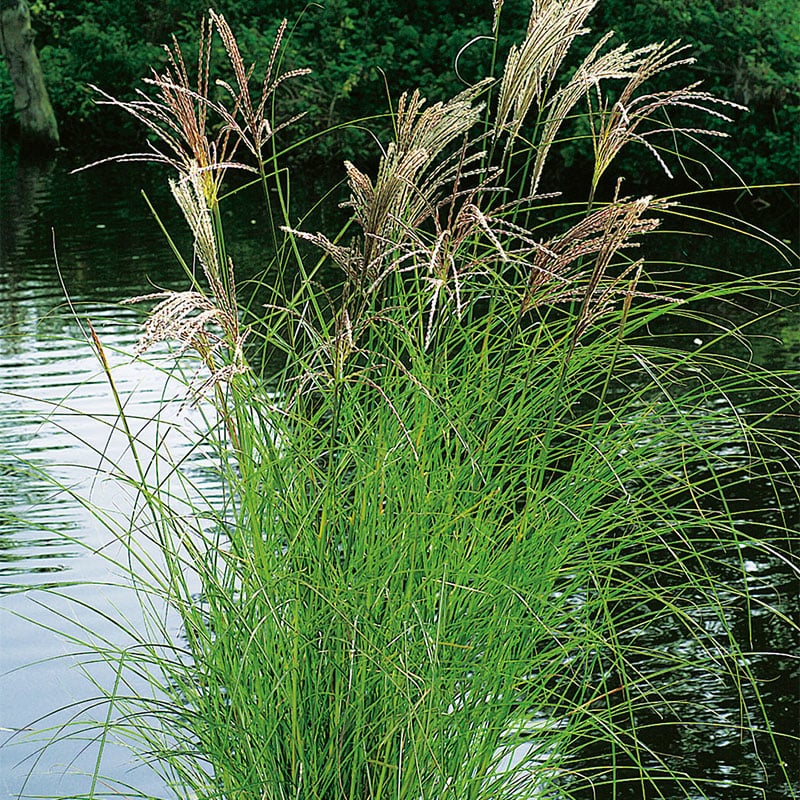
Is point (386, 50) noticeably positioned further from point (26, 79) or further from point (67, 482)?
point (67, 482)

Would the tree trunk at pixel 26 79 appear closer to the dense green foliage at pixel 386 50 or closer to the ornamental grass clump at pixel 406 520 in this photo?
the dense green foliage at pixel 386 50

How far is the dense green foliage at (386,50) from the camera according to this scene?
516 inches

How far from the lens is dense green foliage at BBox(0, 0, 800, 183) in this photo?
13.1 meters

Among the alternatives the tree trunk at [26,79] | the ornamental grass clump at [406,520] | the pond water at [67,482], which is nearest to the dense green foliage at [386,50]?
the tree trunk at [26,79]

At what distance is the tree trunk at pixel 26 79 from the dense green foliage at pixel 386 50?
0.65 metres

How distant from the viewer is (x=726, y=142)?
13.2 metres

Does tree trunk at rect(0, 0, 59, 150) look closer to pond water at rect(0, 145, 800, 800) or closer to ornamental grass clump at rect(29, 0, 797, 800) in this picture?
pond water at rect(0, 145, 800, 800)

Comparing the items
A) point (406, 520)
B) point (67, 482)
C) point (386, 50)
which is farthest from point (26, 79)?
point (406, 520)

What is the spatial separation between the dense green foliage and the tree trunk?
2.13 ft

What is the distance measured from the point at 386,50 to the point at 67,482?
41.5 ft

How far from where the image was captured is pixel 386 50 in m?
16.2

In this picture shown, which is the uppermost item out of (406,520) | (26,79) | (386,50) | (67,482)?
→ (406,520)

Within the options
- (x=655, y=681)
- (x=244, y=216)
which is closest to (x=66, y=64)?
(x=244, y=216)

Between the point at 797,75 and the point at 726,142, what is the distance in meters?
1.00
